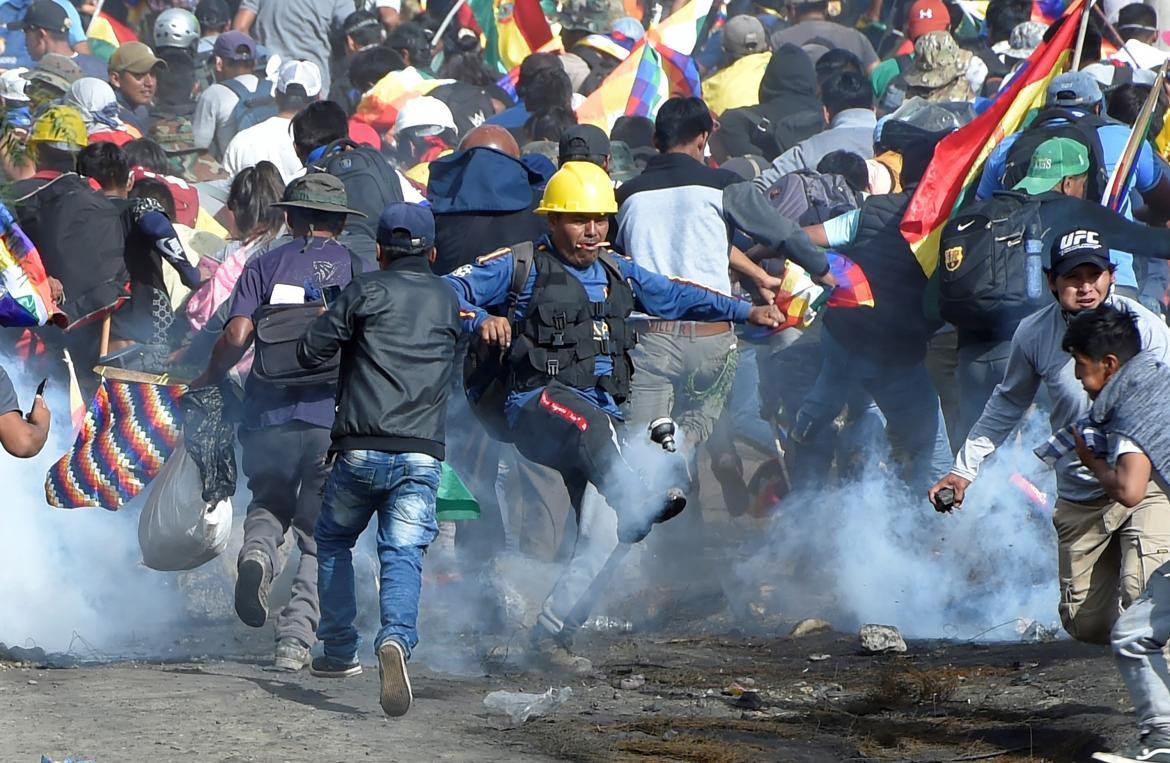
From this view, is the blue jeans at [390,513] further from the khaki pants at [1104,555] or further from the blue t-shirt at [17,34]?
the blue t-shirt at [17,34]

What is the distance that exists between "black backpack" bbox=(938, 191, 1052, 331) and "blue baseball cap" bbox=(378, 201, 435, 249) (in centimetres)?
295

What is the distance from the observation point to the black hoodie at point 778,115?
12.1 metres

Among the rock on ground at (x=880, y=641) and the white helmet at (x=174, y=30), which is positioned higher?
the white helmet at (x=174, y=30)

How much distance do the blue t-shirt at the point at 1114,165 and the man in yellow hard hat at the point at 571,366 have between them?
7.57 ft

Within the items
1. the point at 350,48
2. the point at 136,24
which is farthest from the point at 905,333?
the point at 136,24

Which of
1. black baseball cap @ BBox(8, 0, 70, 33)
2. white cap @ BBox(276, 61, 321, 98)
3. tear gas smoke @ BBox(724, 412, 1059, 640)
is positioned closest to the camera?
tear gas smoke @ BBox(724, 412, 1059, 640)

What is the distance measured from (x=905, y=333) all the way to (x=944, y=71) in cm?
282

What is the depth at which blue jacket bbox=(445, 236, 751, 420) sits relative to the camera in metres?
7.44

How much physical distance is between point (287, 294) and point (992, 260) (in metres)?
3.23

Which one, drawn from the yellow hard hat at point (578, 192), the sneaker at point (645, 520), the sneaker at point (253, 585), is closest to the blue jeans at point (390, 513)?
the sneaker at point (253, 585)

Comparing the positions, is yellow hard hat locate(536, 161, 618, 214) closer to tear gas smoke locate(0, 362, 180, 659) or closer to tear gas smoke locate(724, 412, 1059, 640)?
tear gas smoke locate(724, 412, 1059, 640)

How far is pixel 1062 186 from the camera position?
847cm

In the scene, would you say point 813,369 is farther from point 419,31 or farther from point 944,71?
point 419,31

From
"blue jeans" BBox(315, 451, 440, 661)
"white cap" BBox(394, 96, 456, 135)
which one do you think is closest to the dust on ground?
"blue jeans" BBox(315, 451, 440, 661)
